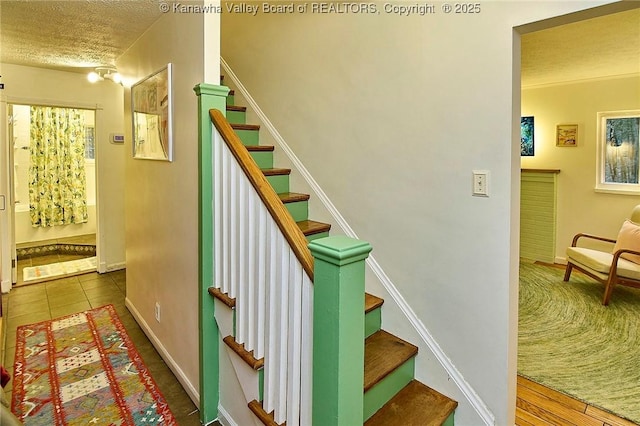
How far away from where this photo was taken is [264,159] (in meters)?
2.81

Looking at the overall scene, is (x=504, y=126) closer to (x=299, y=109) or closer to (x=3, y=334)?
(x=299, y=109)

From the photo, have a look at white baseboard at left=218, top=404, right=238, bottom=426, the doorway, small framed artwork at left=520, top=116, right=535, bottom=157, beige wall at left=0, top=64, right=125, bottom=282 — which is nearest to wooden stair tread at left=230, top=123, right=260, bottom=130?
white baseboard at left=218, top=404, right=238, bottom=426

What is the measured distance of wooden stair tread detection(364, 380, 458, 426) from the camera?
1672mm

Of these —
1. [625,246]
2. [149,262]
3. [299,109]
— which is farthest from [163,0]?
[625,246]

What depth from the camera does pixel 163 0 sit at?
83.4 inches

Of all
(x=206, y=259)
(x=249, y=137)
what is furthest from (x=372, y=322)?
(x=249, y=137)

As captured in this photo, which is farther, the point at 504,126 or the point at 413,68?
the point at 413,68

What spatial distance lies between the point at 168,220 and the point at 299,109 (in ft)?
3.93

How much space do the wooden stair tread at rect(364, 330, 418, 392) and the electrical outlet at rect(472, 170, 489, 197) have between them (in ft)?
2.96

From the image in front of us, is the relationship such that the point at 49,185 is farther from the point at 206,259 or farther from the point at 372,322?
the point at 372,322

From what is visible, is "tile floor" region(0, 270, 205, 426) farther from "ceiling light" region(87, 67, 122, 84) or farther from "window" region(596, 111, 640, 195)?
"window" region(596, 111, 640, 195)

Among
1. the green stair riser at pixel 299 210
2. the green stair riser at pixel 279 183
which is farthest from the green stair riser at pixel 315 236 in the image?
the green stair riser at pixel 279 183

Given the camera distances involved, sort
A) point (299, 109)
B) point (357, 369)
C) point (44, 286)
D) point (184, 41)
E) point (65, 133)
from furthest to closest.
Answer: point (65, 133) → point (44, 286) → point (299, 109) → point (184, 41) → point (357, 369)

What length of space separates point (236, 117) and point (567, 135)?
432 cm
